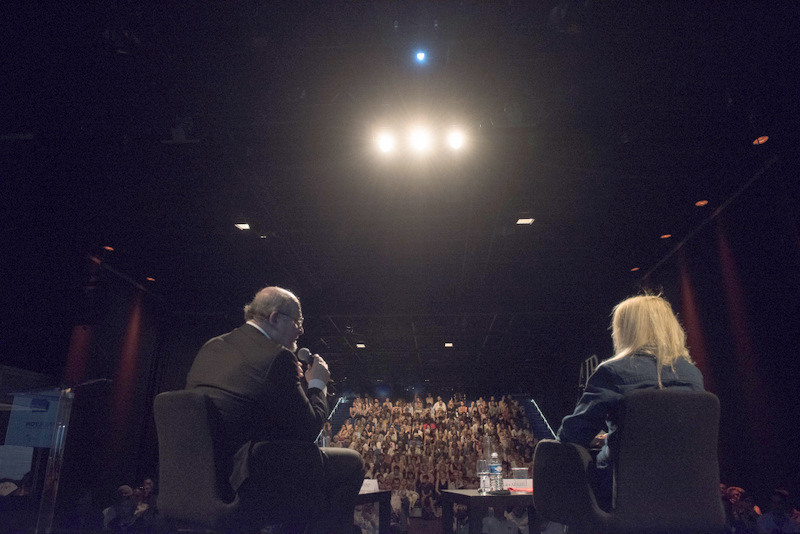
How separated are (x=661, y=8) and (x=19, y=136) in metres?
4.82

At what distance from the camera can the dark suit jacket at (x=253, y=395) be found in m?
1.51

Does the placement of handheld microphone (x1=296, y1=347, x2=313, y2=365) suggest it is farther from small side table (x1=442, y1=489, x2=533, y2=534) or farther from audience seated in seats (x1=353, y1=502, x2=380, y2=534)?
audience seated in seats (x1=353, y1=502, x2=380, y2=534)

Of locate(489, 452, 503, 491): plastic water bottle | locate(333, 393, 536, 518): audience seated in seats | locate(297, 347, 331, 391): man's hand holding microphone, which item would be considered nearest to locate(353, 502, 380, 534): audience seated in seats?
locate(333, 393, 536, 518): audience seated in seats

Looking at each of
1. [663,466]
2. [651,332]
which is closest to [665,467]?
[663,466]

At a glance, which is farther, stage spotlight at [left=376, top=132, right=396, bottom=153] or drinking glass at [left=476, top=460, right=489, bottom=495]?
stage spotlight at [left=376, top=132, right=396, bottom=153]

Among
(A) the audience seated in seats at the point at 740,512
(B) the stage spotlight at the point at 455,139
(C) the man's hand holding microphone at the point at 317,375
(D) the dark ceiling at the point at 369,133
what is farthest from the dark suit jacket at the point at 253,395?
(A) the audience seated in seats at the point at 740,512

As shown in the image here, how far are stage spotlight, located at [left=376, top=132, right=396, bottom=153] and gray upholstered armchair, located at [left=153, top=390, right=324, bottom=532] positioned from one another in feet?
10.1

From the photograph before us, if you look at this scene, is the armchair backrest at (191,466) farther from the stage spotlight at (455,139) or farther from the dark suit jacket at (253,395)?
the stage spotlight at (455,139)

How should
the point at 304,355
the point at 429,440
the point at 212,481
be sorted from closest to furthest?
the point at 212,481 → the point at 304,355 → the point at 429,440

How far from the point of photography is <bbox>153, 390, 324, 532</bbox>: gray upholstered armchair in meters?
1.42

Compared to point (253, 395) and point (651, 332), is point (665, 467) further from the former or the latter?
point (253, 395)

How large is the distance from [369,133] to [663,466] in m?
3.31

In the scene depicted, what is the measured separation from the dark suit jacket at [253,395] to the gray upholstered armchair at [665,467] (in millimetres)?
910

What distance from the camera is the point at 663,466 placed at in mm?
1452
